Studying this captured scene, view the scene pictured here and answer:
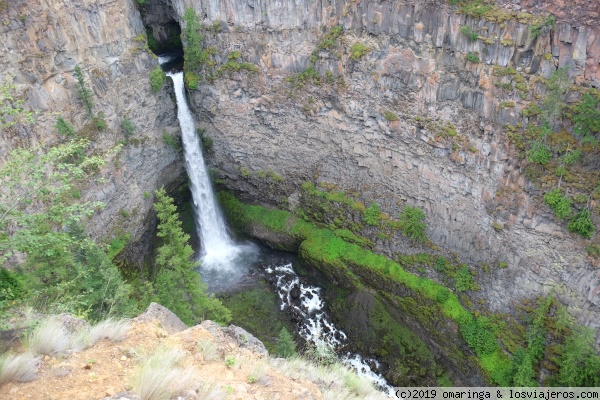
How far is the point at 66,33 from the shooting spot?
23672 mm

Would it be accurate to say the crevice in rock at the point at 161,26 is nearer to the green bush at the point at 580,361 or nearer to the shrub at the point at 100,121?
the shrub at the point at 100,121

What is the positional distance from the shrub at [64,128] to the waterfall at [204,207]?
859cm

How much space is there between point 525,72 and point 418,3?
6.18 m

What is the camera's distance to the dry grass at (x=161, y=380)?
341 inches

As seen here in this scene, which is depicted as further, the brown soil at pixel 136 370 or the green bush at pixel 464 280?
the green bush at pixel 464 280

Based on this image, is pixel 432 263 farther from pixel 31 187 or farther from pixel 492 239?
pixel 31 187

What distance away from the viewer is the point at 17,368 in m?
8.89

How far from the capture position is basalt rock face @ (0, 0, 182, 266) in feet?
72.6

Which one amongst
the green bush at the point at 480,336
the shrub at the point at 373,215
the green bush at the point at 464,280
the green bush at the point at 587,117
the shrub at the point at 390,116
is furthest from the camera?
the shrub at the point at 373,215

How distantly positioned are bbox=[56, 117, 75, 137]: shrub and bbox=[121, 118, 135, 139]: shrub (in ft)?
11.7

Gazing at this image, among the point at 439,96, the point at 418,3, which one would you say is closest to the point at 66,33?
the point at 418,3

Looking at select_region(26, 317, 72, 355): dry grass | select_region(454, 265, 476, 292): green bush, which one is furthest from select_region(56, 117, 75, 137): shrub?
select_region(454, 265, 476, 292): green bush

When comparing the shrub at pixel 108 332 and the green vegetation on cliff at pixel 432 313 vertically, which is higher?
the shrub at pixel 108 332

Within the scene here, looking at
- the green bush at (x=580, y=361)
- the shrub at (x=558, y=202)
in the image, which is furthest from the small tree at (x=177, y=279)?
the green bush at (x=580, y=361)
